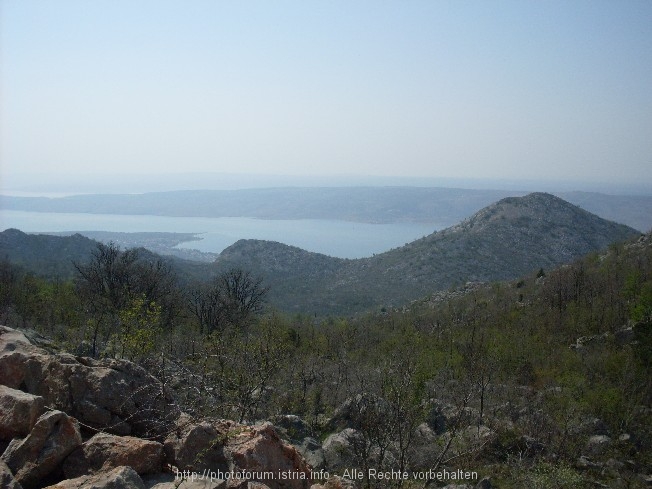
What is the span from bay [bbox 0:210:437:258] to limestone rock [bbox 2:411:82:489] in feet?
318

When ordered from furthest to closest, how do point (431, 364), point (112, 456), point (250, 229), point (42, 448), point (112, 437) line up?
point (250, 229) → point (431, 364) → point (112, 437) → point (112, 456) → point (42, 448)

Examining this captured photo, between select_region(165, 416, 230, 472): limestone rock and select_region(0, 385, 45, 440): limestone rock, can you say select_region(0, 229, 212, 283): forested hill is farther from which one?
select_region(165, 416, 230, 472): limestone rock

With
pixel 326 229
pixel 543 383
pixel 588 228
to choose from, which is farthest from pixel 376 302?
pixel 326 229

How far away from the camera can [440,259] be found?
58.1 meters

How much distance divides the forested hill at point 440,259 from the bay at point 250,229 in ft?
125

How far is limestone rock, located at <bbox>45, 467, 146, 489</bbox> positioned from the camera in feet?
14.9

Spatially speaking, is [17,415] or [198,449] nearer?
[17,415]

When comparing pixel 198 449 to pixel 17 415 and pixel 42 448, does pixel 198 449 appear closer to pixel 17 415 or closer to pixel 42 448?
pixel 42 448

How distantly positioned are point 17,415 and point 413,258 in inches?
2231

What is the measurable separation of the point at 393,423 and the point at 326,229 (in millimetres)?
149471

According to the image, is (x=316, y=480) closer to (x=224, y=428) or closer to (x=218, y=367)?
(x=224, y=428)

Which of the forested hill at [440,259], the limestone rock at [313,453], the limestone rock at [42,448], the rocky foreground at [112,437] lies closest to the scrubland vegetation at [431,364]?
the limestone rock at [313,453]

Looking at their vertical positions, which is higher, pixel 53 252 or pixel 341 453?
pixel 341 453

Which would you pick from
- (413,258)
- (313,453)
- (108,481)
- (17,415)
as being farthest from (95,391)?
(413,258)
